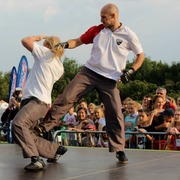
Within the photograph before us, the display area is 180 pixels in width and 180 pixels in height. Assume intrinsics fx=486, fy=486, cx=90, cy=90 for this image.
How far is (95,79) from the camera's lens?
5.87 meters

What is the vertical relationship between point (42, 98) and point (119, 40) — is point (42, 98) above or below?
below

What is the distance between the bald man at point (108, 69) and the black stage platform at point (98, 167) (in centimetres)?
37

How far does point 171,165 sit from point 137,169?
0.51 m

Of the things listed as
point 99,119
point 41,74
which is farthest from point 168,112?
point 41,74

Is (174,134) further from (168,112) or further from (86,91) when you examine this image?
(86,91)

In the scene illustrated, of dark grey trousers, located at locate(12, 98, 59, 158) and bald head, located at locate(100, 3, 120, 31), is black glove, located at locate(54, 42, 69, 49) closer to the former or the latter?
bald head, located at locate(100, 3, 120, 31)

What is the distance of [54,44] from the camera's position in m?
5.59

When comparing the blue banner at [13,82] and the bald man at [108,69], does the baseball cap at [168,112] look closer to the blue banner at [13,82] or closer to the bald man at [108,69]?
the bald man at [108,69]


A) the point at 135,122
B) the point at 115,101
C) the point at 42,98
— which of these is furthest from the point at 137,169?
the point at 135,122

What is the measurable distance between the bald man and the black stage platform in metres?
0.37

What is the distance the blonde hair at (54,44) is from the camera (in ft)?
18.2

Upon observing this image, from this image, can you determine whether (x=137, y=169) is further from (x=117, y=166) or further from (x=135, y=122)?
(x=135, y=122)

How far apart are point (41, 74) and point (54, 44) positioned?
1.29 feet

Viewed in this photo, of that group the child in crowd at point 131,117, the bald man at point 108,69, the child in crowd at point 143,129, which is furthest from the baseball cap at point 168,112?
the bald man at point 108,69
